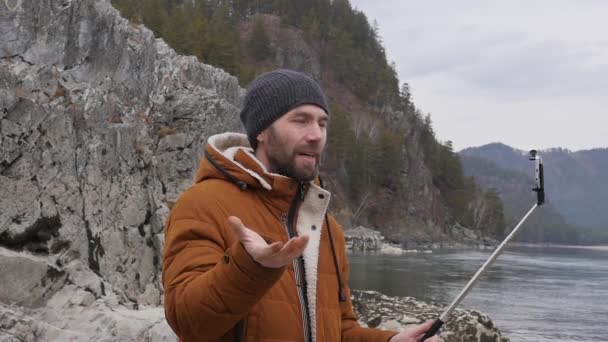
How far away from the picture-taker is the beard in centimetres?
270

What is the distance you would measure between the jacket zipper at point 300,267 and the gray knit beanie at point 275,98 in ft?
1.19

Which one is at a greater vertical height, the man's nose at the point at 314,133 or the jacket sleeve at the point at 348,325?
the man's nose at the point at 314,133

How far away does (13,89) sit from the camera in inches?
433

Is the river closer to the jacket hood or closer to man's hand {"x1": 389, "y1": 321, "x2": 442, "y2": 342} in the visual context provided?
man's hand {"x1": 389, "y1": 321, "x2": 442, "y2": 342}

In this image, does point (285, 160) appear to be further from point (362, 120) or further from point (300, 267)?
point (362, 120)

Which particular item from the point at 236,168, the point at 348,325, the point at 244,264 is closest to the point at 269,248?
the point at 244,264

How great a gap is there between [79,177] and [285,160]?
941 cm

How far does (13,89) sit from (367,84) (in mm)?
107958

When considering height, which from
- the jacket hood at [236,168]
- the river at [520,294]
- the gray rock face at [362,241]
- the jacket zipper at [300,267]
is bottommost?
the gray rock face at [362,241]

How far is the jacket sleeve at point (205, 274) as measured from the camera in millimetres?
2057

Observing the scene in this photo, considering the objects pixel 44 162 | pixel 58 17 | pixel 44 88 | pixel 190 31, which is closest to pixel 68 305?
pixel 44 162

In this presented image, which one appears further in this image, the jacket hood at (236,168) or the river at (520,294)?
the river at (520,294)

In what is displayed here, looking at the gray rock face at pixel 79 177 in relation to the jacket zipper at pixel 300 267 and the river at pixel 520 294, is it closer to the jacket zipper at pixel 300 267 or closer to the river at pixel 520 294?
the jacket zipper at pixel 300 267

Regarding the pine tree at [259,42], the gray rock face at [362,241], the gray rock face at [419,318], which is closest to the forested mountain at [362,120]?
the pine tree at [259,42]
